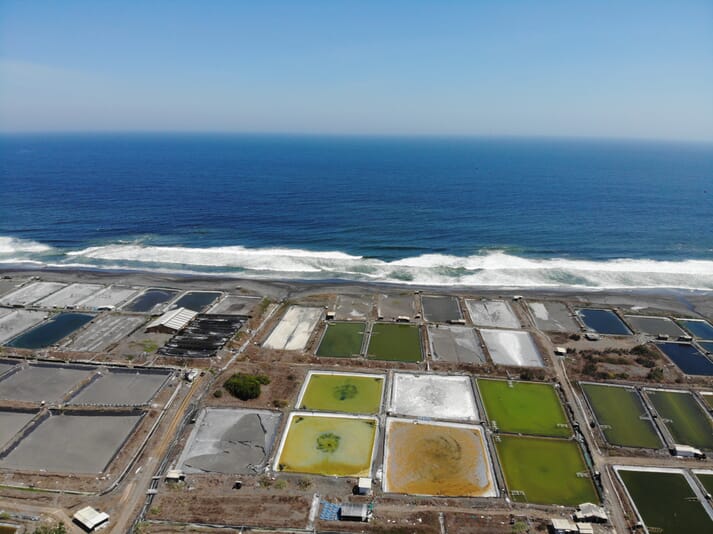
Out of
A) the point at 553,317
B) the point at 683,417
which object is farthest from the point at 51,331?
the point at 683,417

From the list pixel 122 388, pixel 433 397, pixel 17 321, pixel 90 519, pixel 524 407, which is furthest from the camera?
pixel 17 321

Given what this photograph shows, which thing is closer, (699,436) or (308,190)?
(699,436)

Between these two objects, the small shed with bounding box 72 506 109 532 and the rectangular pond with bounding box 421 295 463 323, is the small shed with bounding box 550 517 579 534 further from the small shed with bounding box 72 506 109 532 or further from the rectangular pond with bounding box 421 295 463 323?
the rectangular pond with bounding box 421 295 463 323

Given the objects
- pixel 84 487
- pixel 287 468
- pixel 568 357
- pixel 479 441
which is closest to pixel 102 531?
pixel 84 487

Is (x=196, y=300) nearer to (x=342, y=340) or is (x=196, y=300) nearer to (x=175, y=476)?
(x=342, y=340)

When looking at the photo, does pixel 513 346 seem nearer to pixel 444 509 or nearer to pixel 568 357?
pixel 568 357

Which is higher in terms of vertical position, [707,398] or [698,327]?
[698,327]

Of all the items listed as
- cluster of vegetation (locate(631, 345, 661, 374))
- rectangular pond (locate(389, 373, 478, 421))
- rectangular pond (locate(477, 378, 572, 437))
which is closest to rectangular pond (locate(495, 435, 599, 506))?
rectangular pond (locate(477, 378, 572, 437))

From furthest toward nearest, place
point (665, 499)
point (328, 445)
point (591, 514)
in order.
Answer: point (328, 445)
point (665, 499)
point (591, 514)
